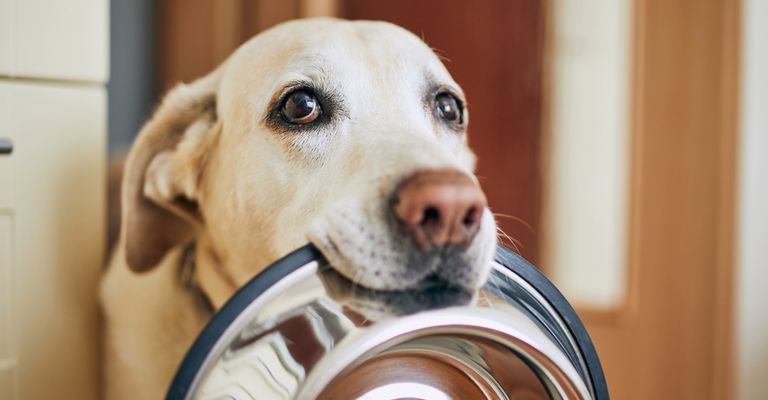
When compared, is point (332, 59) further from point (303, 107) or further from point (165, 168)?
point (165, 168)

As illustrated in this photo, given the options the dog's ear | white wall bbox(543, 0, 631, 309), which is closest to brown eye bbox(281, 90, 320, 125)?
the dog's ear

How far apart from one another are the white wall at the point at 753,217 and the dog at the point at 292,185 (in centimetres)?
124

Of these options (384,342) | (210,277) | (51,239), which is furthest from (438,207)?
(51,239)

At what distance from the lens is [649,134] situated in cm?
205

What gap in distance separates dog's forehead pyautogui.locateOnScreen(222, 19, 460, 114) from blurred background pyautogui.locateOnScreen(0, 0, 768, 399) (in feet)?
0.87

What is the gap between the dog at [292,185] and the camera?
71 cm

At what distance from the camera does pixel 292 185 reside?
2.93 feet

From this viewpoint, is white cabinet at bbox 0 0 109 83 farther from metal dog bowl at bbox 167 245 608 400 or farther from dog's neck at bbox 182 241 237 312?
metal dog bowl at bbox 167 245 608 400

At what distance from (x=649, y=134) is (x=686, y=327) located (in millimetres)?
637

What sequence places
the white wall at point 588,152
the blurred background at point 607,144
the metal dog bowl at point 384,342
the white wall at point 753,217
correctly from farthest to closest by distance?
the white wall at point 588,152
the white wall at point 753,217
the blurred background at point 607,144
the metal dog bowl at point 384,342

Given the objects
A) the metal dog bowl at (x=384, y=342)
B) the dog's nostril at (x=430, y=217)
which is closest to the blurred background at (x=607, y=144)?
the metal dog bowl at (x=384, y=342)

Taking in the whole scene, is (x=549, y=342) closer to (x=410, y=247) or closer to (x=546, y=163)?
(x=410, y=247)

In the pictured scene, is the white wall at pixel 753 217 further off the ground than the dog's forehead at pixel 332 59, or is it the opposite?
the dog's forehead at pixel 332 59

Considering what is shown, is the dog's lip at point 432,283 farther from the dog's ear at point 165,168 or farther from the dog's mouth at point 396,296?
the dog's ear at point 165,168
